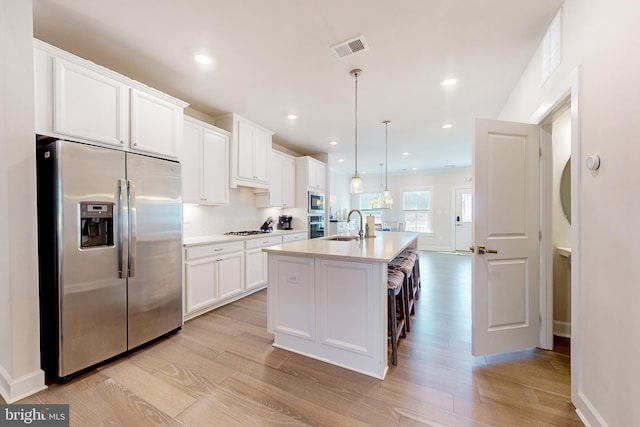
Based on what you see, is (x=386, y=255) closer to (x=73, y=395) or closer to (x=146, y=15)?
(x=73, y=395)

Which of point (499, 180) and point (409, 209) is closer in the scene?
point (499, 180)

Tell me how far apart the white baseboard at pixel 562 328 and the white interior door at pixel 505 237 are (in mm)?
572

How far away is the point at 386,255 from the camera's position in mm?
1926

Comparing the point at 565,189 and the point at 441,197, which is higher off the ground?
the point at 441,197

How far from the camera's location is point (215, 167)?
136 inches

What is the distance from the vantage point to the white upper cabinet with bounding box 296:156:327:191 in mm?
5285

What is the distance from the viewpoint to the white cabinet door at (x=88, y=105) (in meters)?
1.88

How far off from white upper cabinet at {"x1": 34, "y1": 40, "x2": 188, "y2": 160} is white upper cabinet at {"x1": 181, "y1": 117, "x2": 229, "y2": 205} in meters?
0.36

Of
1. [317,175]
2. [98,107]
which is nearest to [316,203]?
[317,175]

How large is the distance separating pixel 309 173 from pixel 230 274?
2750mm

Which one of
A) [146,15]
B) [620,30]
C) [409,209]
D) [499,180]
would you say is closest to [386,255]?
[499,180]

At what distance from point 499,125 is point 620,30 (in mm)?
917

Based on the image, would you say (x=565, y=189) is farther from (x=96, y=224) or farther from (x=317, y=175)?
(x=96, y=224)

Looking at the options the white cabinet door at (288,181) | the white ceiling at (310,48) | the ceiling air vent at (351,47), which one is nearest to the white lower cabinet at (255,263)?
the white cabinet door at (288,181)
